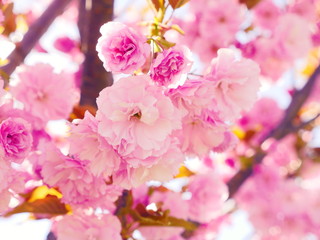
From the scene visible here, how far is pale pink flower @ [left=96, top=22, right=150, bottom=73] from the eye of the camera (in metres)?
0.96

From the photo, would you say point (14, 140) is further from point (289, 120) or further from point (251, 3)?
point (289, 120)

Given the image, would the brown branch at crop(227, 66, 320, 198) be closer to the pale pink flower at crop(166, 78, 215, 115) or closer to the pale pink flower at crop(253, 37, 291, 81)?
the pale pink flower at crop(253, 37, 291, 81)

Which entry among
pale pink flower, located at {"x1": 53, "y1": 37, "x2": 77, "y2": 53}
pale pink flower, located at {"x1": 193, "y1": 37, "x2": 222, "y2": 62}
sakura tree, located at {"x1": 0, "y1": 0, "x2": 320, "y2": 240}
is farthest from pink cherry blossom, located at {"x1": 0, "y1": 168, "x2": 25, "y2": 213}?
pale pink flower, located at {"x1": 53, "y1": 37, "x2": 77, "y2": 53}

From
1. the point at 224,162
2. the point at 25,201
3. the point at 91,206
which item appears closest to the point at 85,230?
the point at 91,206

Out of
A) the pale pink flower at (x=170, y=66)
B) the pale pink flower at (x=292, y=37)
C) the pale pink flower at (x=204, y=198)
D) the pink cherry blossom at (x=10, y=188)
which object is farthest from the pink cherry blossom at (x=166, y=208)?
the pale pink flower at (x=292, y=37)

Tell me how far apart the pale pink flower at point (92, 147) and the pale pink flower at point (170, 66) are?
0.53ft

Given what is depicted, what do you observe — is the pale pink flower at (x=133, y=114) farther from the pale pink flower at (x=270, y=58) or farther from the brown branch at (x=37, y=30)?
the pale pink flower at (x=270, y=58)

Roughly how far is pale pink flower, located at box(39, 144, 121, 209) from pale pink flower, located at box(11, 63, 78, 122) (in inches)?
10.2

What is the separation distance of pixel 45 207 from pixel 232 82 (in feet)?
1.97

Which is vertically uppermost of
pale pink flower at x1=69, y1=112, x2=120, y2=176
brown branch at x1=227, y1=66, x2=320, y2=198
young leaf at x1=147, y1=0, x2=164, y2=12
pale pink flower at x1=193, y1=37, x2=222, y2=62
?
young leaf at x1=147, y1=0, x2=164, y2=12

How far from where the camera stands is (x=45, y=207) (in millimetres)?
1252

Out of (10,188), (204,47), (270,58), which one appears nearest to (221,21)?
(204,47)

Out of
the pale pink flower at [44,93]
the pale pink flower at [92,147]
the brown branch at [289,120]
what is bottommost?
the brown branch at [289,120]

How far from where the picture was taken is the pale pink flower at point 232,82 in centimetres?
108
